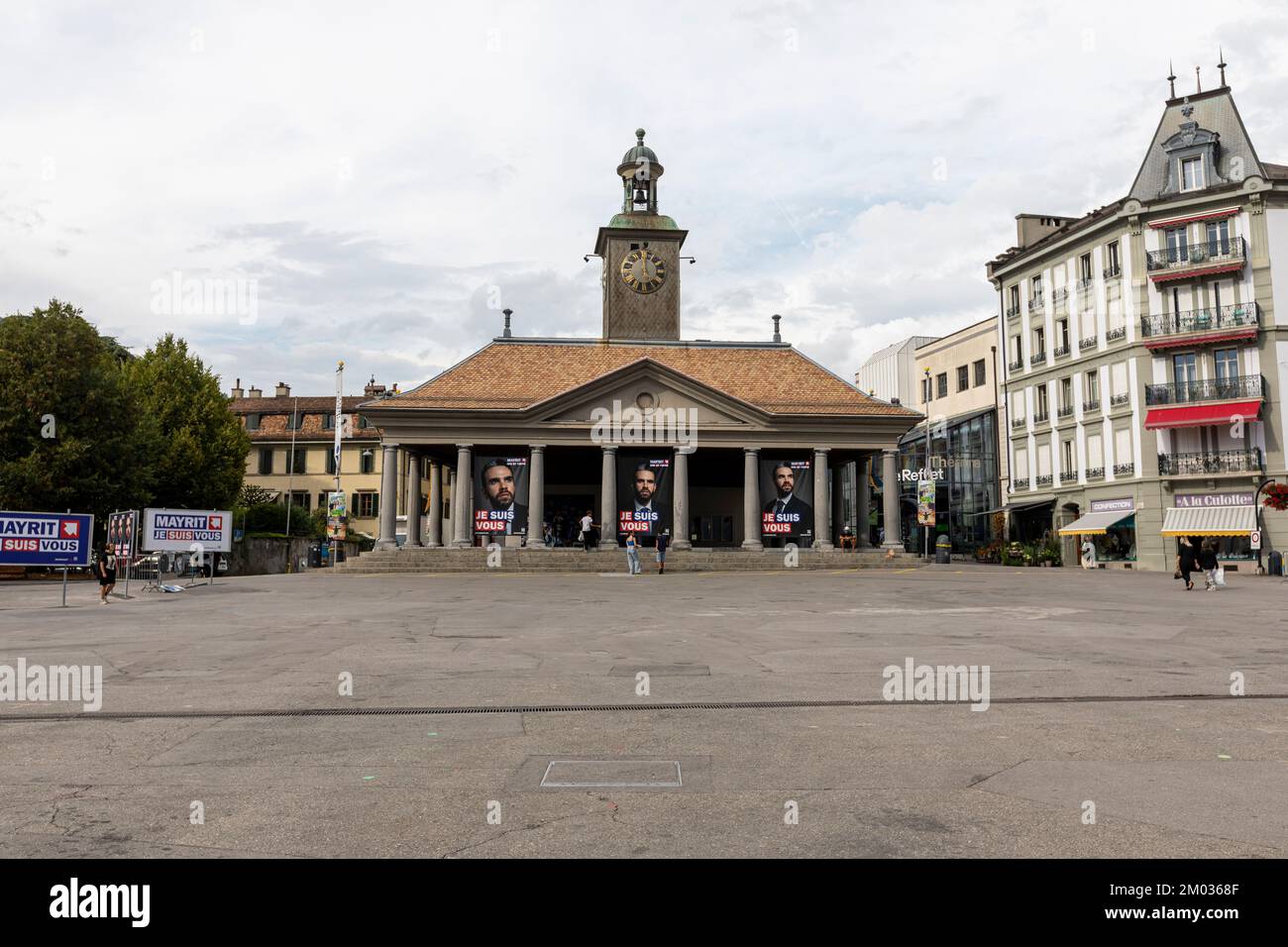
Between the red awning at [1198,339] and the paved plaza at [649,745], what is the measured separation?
106ft

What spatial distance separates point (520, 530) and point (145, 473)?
18049 millimetres

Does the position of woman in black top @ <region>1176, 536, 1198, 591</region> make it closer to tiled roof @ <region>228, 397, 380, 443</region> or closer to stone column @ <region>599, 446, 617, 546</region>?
stone column @ <region>599, 446, 617, 546</region>

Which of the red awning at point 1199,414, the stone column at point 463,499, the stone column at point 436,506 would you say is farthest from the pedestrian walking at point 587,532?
the red awning at point 1199,414

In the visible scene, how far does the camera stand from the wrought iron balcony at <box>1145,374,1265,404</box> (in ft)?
137

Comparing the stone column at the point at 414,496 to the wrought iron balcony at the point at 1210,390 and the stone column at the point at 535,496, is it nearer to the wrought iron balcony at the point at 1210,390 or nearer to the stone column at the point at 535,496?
the stone column at the point at 535,496

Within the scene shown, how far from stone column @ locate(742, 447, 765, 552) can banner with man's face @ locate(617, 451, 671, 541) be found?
152 inches

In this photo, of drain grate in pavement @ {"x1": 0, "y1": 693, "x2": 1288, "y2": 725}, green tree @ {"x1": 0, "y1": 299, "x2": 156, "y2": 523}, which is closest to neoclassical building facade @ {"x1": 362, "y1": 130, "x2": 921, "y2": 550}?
green tree @ {"x1": 0, "y1": 299, "x2": 156, "y2": 523}

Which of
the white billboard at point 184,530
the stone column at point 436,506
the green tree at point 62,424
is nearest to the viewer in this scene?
the white billboard at point 184,530

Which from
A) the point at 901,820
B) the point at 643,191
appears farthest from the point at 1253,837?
the point at 643,191

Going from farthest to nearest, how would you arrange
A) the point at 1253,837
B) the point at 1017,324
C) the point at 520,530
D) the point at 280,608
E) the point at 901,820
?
the point at 1017,324 < the point at 520,530 < the point at 280,608 < the point at 901,820 < the point at 1253,837

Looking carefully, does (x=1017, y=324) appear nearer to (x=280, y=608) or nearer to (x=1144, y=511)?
(x=1144, y=511)

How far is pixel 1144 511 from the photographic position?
1756 inches

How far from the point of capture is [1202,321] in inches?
1711

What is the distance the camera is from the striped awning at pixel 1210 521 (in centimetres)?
4081
